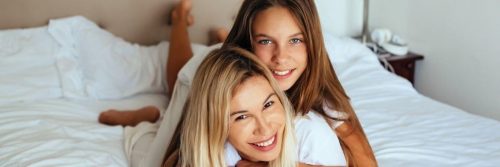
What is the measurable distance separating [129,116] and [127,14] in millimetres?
575

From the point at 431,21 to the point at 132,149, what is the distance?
145 centimetres

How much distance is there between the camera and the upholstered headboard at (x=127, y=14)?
2016mm

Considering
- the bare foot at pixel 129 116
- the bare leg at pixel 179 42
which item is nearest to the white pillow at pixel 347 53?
the bare leg at pixel 179 42

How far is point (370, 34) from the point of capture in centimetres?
261

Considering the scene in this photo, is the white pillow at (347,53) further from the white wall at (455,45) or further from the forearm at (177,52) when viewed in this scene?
the forearm at (177,52)

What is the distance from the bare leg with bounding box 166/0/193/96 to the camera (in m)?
1.96

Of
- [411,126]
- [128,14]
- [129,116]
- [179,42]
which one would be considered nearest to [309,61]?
[411,126]

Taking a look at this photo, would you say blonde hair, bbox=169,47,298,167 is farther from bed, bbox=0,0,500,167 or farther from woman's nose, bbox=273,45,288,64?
bed, bbox=0,0,500,167

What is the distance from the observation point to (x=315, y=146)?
120 cm

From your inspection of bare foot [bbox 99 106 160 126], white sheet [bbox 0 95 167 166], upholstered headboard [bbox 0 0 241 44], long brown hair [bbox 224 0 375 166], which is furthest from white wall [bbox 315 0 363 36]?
long brown hair [bbox 224 0 375 166]

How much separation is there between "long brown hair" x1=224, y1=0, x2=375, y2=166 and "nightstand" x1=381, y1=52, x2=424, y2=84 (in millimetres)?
1076

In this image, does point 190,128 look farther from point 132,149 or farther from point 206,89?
point 132,149

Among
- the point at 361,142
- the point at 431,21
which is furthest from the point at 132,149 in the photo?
the point at 431,21

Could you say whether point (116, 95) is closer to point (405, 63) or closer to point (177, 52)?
point (177, 52)
